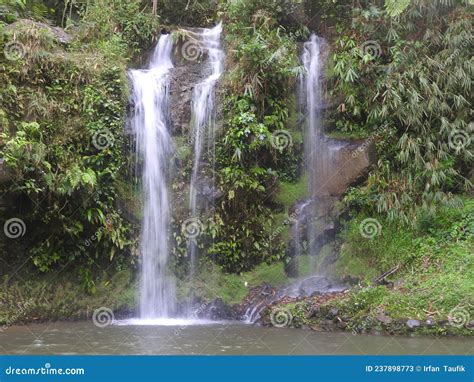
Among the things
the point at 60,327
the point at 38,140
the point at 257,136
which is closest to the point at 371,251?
the point at 257,136

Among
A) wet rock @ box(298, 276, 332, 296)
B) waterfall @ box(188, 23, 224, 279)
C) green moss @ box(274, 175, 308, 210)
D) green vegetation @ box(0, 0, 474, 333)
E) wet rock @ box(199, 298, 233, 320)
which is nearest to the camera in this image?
green vegetation @ box(0, 0, 474, 333)

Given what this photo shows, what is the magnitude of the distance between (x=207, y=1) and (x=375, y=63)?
5.48 m

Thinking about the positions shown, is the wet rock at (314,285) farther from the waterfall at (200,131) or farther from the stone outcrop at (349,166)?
the waterfall at (200,131)

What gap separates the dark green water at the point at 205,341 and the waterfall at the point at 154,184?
1262mm

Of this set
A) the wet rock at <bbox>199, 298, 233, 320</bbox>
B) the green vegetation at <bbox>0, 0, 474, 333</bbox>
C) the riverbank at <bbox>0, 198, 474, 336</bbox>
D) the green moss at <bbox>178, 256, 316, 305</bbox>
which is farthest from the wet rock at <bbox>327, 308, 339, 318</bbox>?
the wet rock at <bbox>199, 298, 233, 320</bbox>

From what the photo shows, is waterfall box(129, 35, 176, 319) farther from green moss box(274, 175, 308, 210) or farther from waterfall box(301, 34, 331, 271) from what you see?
waterfall box(301, 34, 331, 271)

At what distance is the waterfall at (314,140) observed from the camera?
1084 centimetres

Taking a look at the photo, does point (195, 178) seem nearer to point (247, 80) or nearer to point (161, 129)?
point (161, 129)

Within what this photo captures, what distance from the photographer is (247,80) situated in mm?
11148

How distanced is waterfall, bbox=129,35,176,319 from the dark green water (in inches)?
49.7

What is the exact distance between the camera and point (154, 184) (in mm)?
10633

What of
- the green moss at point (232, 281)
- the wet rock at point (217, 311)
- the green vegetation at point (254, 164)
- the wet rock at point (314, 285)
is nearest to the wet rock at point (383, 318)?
the green vegetation at point (254, 164)

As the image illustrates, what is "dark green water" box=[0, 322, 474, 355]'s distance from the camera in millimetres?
6906

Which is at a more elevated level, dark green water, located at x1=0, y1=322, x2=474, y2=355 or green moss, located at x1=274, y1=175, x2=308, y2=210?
green moss, located at x1=274, y1=175, x2=308, y2=210
